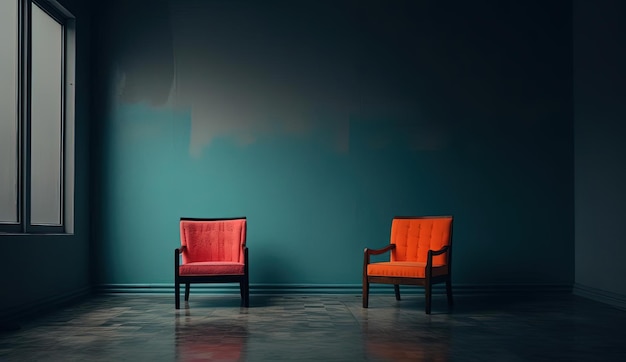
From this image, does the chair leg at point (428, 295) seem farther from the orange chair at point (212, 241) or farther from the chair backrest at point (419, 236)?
the orange chair at point (212, 241)

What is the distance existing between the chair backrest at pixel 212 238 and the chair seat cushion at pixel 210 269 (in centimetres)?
46

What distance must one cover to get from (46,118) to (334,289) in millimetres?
3449

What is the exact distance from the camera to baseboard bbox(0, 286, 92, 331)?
513 centimetres

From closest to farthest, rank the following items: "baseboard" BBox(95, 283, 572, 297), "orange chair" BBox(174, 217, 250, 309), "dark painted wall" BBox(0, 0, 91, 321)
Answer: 1. "dark painted wall" BBox(0, 0, 91, 321)
2. "orange chair" BBox(174, 217, 250, 309)
3. "baseboard" BBox(95, 283, 572, 297)

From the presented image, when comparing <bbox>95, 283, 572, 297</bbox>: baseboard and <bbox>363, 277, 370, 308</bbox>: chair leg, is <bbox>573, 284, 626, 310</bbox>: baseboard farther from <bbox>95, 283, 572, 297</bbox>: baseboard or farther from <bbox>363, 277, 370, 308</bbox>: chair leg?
<bbox>363, 277, 370, 308</bbox>: chair leg

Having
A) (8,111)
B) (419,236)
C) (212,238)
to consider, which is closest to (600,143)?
(419,236)

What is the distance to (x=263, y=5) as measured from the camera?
7.54 m

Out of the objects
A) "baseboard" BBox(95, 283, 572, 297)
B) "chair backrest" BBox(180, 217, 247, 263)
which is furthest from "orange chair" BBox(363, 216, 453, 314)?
"chair backrest" BBox(180, 217, 247, 263)

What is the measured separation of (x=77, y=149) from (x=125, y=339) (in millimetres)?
3094

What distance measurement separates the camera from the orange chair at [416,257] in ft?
19.6

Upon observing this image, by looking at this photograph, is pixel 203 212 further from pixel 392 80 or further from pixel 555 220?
pixel 555 220

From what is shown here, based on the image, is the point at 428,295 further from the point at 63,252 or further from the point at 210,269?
the point at 63,252

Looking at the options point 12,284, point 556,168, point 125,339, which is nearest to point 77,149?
point 12,284

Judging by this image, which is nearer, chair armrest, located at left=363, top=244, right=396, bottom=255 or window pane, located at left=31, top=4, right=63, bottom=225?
window pane, located at left=31, top=4, right=63, bottom=225
